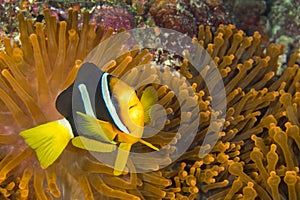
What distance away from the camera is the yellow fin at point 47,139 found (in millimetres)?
1110

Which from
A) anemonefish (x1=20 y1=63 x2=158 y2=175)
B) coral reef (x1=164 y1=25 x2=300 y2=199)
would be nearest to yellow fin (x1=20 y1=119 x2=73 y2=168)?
anemonefish (x1=20 y1=63 x2=158 y2=175)

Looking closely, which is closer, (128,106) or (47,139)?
(128,106)

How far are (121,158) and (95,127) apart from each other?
165 millimetres

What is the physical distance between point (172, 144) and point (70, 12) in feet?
2.32

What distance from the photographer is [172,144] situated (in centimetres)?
143

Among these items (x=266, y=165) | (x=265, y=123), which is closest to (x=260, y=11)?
(x=265, y=123)

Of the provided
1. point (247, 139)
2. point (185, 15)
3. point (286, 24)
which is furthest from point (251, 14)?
point (247, 139)

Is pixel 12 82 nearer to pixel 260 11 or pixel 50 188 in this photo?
pixel 50 188

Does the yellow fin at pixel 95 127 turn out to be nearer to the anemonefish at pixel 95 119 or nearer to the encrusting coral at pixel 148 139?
the anemonefish at pixel 95 119

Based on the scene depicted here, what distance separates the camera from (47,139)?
1.12 m

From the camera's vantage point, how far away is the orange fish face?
3.36ft

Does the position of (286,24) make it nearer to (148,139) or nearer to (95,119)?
(148,139)

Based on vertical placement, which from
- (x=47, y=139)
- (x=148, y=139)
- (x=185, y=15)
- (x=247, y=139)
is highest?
(x=185, y=15)

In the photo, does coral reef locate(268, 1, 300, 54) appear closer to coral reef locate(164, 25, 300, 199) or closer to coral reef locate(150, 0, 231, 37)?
coral reef locate(150, 0, 231, 37)
